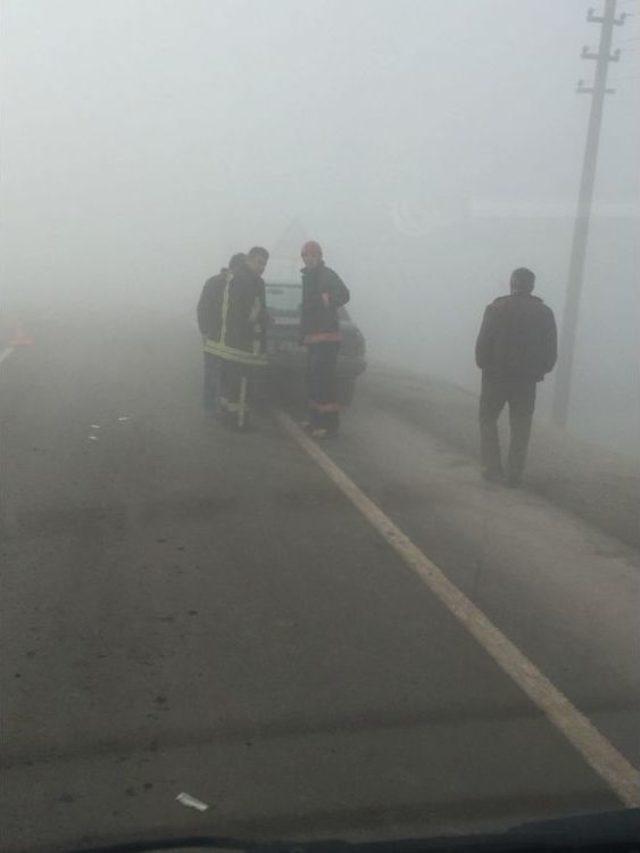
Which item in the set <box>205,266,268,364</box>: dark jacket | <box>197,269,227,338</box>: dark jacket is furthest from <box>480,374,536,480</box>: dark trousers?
<box>197,269,227,338</box>: dark jacket

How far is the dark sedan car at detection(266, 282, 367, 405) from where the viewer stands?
51.1 feet

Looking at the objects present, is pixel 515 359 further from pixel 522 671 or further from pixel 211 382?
pixel 522 671

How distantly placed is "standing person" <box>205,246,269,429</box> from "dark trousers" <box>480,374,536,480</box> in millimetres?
2903

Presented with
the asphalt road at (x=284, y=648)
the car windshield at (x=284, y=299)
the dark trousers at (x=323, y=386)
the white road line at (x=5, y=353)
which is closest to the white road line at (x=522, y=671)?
the asphalt road at (x=284, y=648)

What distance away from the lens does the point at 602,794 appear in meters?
→ 4.90

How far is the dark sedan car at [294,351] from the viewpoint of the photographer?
1557cm

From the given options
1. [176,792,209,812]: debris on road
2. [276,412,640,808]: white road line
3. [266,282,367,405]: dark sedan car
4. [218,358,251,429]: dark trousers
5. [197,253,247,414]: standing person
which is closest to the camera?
[176,792,209,812]: debris on road

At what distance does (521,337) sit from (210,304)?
4.57 meters

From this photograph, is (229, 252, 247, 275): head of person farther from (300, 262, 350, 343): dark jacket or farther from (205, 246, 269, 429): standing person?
(300, 262, 350, 343): dark jacket

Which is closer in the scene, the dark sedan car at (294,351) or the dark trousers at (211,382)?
the dark trousers at (211,382)

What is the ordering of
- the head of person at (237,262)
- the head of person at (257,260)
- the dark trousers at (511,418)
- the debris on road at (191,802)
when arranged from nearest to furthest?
the debris on road at (191,802), the dark trousers at (511,418), the head of person at (257,260), the head of person at (237,262)

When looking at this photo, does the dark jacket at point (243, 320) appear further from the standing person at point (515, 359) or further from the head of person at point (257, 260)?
the standing person at point (515, 359)

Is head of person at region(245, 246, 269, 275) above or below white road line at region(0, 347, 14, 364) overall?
above

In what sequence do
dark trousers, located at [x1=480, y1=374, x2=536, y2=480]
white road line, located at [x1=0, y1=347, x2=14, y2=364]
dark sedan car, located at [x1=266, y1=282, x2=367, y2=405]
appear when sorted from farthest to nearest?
white road line, located at [x1=0, y1=347, x2=14, y2=364] → dark sedan car, located at [x1=266, y1=282, x2=367, y2=405] → dark trousers, located at [x1=480, y1=374, x2=536, y2=480]
